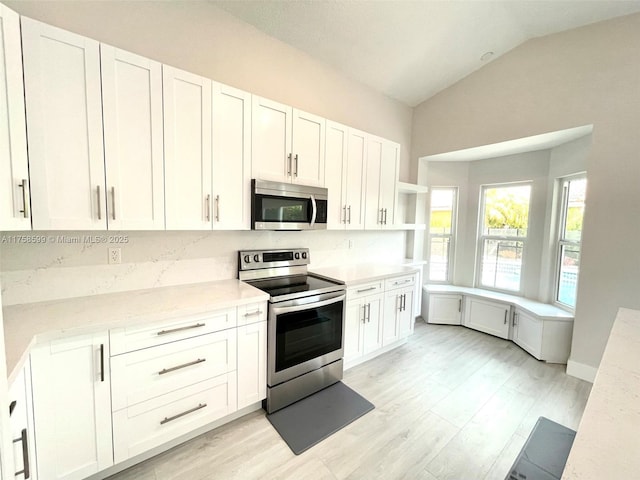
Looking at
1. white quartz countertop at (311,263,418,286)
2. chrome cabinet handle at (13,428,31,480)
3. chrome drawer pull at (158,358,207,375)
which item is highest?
white quartz countertop at (311,263,418,286)

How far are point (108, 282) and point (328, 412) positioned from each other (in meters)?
1.96

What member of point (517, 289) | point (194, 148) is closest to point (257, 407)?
point (194, 148)

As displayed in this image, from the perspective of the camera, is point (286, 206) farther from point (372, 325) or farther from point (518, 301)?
point (518, 301)

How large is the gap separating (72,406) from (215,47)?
2.71 meters

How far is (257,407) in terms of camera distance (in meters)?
2.22

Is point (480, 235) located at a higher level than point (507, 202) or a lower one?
lower

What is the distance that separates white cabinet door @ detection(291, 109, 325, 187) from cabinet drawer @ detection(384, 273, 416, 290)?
1311mm

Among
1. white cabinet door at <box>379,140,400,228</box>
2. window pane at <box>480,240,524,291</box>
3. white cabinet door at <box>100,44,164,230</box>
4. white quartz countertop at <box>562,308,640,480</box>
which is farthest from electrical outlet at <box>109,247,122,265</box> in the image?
window pane at <box>480,240,524,291</box>

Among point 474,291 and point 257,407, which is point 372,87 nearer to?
point 474,291

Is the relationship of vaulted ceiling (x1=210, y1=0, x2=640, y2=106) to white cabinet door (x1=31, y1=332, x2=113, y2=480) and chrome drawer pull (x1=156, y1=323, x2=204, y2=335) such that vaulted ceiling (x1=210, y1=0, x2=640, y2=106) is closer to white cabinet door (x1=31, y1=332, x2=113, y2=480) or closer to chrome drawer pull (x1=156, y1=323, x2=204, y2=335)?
chrome drawer pull (x1=156, y1=323, x2=204, y2=335)

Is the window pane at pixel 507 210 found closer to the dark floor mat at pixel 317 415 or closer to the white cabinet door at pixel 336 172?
the white cabinet door at pixel 336 172

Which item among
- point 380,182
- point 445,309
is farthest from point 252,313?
point 445,309

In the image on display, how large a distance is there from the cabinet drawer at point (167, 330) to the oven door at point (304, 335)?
378mm

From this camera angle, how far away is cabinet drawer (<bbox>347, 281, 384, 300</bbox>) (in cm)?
266
